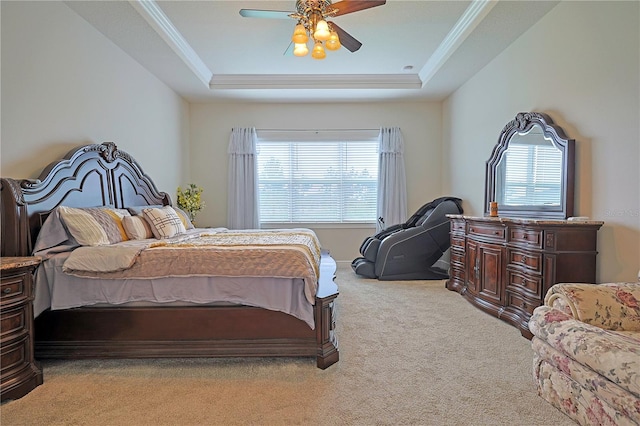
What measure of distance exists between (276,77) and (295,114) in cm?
92

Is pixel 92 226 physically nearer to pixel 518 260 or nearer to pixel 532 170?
pixel 518 260

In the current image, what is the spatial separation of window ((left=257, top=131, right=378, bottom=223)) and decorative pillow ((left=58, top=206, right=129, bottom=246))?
3.30m

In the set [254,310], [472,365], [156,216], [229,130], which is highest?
[229,130]

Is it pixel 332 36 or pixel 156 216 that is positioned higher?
pixel 332 36

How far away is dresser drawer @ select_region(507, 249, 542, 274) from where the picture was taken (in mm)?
2947

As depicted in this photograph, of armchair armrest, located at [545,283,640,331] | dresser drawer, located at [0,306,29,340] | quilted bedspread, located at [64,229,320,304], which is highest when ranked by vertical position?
quilted bedspread, located at [64,229,320,304]

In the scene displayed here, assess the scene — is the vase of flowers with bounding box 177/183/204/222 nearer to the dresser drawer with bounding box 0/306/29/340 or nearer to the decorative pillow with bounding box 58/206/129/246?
the decorative pillow with bounding box 58/206/129/246

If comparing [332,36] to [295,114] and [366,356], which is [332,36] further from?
[295,114]

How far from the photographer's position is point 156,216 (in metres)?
3.58

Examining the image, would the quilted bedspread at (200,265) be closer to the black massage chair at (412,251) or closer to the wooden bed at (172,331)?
the wooden bed at (172,331)

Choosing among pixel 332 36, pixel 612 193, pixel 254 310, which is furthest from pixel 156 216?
pixel 612 193

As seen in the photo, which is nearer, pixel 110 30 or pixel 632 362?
pixel 632 362

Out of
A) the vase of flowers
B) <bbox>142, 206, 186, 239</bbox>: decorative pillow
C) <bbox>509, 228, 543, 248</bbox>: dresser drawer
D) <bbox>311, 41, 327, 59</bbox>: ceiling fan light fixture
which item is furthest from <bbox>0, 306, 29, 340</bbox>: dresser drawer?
<bbox>509, 228, 543, 248</bbox>: dresser drawer

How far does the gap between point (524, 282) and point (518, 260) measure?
20cm
